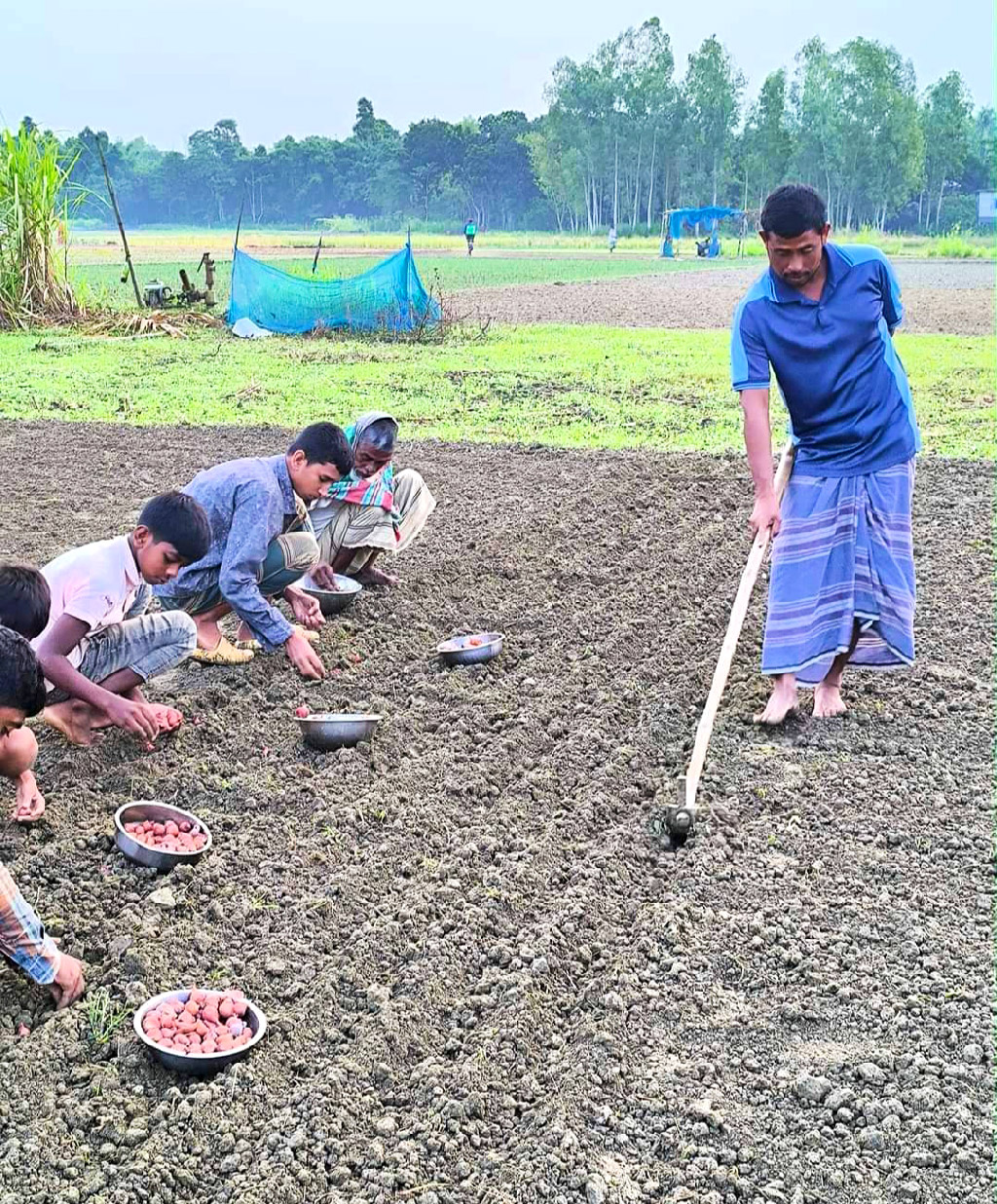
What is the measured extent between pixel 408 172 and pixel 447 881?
112 m

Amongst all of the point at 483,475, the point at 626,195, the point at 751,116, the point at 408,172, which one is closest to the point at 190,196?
the point at 408,172

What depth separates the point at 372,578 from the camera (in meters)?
6.49

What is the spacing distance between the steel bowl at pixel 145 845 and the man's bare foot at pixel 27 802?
23 centimetres

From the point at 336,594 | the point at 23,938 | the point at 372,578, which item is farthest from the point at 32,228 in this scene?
the point at 23,938

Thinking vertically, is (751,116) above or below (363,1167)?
above

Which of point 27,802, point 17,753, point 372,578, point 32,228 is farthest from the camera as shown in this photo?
point 32,228

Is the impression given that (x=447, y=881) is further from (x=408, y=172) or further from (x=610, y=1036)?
(x=408, y=172)

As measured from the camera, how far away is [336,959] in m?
3.36

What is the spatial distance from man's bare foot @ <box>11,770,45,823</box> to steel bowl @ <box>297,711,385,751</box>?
97cm

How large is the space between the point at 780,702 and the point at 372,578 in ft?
7.99

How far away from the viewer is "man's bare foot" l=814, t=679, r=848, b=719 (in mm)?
4852

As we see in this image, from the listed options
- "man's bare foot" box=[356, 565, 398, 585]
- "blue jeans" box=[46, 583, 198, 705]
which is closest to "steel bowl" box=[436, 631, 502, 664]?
"man's bare foot" box=[356, 565, 398, 585]

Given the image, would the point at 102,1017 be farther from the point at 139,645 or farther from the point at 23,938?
the point at 139,645

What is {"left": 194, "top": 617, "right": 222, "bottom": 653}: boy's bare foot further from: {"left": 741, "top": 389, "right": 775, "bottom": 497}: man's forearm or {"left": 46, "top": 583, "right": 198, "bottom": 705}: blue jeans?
{"left": 741, "top": 389, "right": 775, "bottom": 497}: man's forearm
